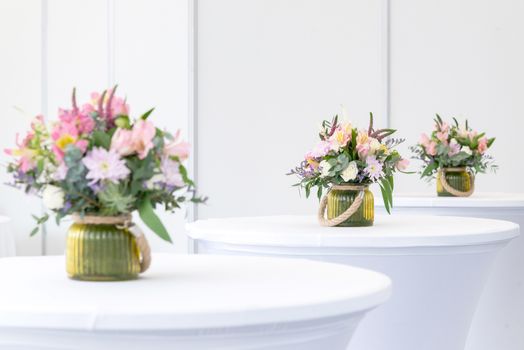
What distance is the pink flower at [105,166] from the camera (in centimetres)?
201

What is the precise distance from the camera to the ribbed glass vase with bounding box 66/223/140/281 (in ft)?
6.98

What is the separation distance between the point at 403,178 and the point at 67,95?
2720 millimetres

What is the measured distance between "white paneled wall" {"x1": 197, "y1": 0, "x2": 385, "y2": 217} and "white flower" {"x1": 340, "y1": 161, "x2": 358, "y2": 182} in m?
3.52

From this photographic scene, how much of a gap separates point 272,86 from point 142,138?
5.19 metres

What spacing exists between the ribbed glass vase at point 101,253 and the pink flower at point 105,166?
16cm

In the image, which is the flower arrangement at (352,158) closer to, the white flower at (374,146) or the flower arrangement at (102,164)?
the white flower at (374,146)

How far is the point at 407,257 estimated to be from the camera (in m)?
3.07

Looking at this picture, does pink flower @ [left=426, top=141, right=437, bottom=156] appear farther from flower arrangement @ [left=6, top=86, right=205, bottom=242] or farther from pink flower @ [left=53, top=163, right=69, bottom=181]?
pink flower @ [left=53, top=163, right=69, bottom=181]

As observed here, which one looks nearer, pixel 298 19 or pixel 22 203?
pixel 298 19

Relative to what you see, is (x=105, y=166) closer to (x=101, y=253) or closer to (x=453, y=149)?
(x=101, y=253)

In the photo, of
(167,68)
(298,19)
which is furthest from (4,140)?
(298,19)

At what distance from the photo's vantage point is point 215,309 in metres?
1.72

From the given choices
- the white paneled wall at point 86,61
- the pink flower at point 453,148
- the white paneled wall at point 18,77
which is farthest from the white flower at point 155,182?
the white paneled wall at point 18,77

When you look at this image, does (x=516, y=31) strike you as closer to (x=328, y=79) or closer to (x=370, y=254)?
(x=328, y=79)
